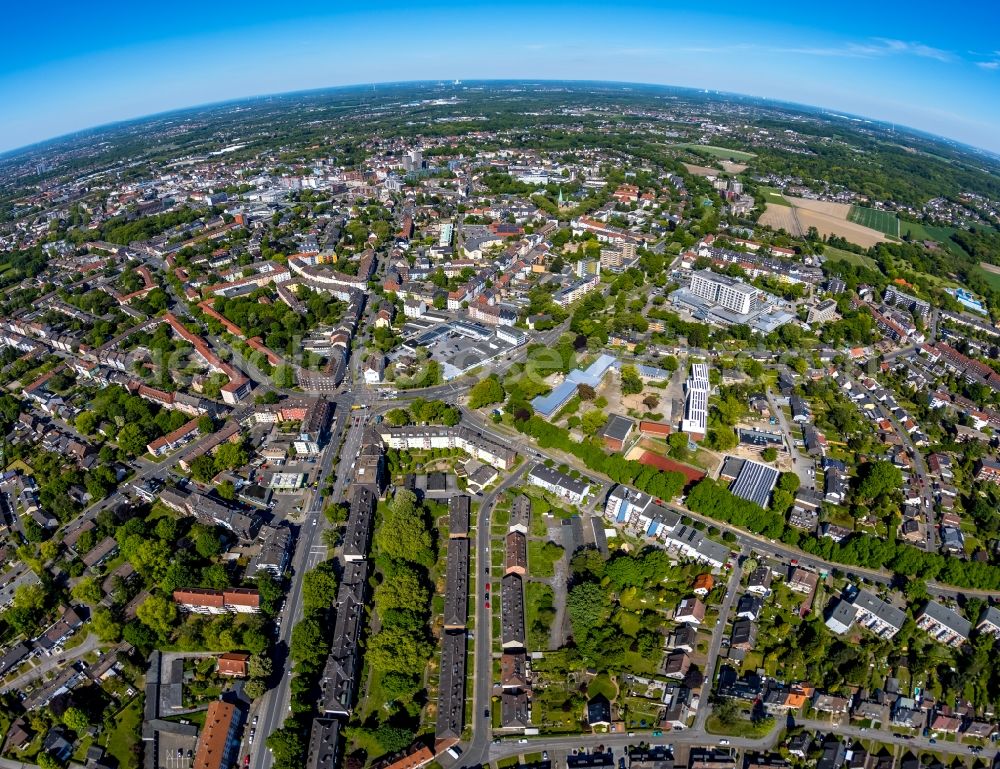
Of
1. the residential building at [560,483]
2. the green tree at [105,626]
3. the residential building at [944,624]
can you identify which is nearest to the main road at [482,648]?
the residential building at [560,483]

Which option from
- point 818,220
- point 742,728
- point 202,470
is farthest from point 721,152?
point 742,728

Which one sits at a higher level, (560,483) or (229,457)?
(229,457)

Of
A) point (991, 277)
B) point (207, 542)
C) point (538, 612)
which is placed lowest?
point (538, 612)

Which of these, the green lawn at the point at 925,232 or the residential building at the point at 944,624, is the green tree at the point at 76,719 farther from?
the green lawn at the point at 925,232

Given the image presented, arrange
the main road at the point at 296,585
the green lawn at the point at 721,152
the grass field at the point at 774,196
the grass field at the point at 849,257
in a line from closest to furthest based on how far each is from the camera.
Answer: the main road at the point at 296,585 → the grass field at the point at 849,257 → the grass field at the point at 774,196 → the green lawn at the point at 721,152

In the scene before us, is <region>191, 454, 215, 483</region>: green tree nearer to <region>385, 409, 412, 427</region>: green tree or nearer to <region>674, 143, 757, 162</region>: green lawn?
<region>385, 409, 412, 427</region>: green tree

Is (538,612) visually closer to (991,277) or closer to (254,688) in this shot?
(254,688)

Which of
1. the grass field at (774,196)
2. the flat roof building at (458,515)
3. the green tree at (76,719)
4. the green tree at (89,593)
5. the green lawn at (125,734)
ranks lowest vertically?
the green lawn at (125,734)
